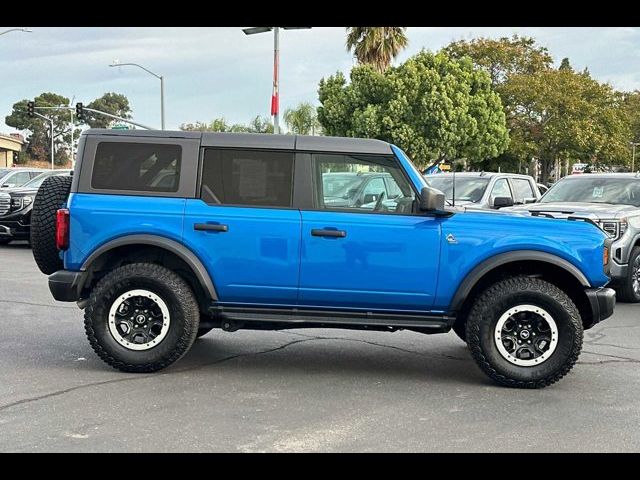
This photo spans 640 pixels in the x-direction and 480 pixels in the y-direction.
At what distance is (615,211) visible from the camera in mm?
10141

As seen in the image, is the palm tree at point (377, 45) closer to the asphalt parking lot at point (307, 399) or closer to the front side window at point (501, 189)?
the front side window at point (501, 189)

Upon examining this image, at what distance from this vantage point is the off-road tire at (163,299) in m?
6.05

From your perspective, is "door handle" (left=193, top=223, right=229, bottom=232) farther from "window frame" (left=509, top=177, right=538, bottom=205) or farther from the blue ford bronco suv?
"window frame" (left=509, top=177, right=538, bottom=205)

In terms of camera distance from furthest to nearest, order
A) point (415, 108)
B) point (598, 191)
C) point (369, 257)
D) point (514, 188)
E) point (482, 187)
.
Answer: point (415, 108) → point (514, 188) → point (482, 187) → point (598, 191) → point (369, 257)

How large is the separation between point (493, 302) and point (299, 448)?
89.0 inches

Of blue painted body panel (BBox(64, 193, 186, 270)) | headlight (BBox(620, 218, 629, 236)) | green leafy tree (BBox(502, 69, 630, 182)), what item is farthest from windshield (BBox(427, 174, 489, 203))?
green leafy tree (BBox(502, 69, 630, 182))

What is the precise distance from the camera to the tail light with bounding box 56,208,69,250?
19.7ft

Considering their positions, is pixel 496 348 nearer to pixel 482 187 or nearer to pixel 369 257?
pixel 369 257

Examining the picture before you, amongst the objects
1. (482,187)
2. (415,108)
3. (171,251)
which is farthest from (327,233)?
(415,108)

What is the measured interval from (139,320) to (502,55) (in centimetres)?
4680

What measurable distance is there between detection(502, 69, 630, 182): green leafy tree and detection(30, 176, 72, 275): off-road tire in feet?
144
